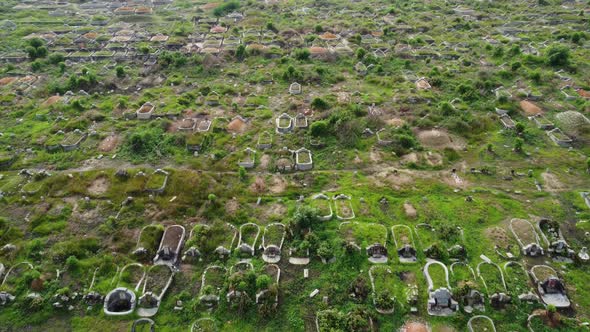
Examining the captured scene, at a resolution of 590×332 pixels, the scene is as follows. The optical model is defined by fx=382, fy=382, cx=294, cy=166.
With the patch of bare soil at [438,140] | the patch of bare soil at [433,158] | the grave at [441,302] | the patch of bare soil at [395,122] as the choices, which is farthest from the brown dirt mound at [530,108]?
the grave at [441,302]

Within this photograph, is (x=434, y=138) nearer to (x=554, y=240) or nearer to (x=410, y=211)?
(x=410, y=211)

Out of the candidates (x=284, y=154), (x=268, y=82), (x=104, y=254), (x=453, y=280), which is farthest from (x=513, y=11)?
(x=104, y=254)

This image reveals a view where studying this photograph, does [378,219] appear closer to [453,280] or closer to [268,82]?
[453,280]

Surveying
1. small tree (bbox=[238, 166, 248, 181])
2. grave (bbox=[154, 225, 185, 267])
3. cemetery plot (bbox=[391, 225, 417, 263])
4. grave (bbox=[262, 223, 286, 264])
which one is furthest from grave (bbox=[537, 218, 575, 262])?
grave (bbox=[154, 225, 185, 267])

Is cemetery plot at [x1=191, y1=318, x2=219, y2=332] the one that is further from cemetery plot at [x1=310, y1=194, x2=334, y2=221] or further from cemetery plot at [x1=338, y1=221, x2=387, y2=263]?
cemetery plot at [x1=310, y1=194, x2=334, y2=221]

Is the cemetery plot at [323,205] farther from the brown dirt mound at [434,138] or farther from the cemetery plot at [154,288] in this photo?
the brown dirt mound at [434,138]
